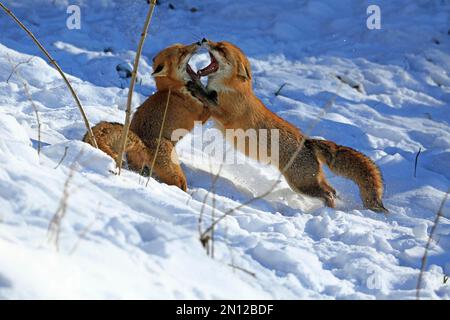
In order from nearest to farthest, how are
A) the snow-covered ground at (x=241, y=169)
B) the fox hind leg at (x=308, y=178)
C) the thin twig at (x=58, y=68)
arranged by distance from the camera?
the snow-covered ground at (x=241, y=169) < the thin twig at (x=58, y=68) < the fox hind leg at (x=308, y=178)

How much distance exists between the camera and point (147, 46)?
9.10 m

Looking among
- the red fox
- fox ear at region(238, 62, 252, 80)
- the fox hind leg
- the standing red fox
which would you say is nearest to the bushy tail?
the standing red fox

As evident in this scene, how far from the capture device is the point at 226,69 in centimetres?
644

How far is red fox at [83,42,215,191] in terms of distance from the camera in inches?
205

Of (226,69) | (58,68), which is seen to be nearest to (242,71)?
(226,69)

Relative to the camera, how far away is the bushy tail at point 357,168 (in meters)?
5.56

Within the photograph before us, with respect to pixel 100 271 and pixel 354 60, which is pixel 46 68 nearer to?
pixel 354 60

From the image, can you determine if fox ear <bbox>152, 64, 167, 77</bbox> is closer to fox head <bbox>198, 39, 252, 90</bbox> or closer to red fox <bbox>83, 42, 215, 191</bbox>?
red fox <bbox>83, 42, 215, 191</bbox>

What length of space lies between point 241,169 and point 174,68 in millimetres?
1180

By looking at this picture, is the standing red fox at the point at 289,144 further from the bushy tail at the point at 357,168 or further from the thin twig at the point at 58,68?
the thin twig at the point at 58,68

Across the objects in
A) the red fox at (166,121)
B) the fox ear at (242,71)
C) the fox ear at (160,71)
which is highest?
the fox ear at (160,71)

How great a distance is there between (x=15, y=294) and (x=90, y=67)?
6184mm

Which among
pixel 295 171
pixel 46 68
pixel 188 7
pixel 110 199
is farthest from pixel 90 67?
pixel 110 199

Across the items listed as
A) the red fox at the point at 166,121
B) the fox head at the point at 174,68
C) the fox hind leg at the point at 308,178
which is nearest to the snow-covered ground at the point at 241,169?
the fox hind leg at the point at 308,178
